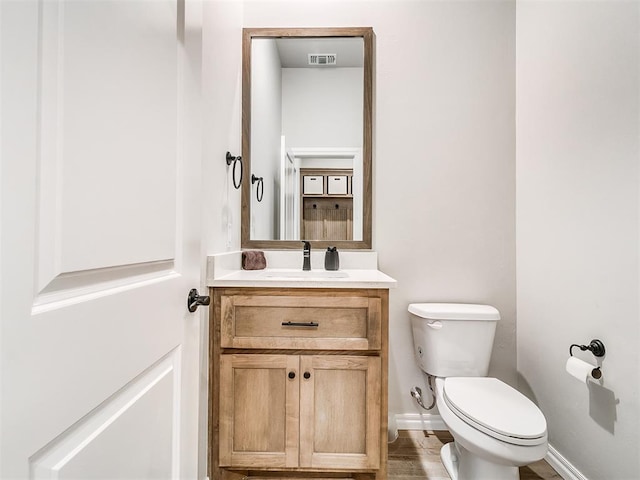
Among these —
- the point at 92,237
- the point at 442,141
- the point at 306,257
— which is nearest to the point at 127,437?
the point at 92,237

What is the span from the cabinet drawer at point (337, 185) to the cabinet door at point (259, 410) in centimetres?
98

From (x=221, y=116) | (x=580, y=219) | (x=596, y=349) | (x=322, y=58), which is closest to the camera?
(x=596, y=349)

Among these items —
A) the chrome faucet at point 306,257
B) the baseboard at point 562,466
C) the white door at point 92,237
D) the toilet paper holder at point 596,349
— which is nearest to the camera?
the white door at point 92,237

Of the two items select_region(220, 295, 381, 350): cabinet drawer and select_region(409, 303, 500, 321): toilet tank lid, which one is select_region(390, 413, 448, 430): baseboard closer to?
select_region(409, 303, 500, 321): toilet tank lid

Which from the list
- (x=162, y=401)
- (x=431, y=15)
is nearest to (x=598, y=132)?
(x=431, y=15)

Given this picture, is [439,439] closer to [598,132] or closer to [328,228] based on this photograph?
[328,228]

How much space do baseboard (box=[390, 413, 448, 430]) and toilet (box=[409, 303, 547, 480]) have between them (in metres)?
0.25

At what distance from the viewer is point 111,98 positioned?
0.56 meters

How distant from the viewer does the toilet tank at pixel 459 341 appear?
1604 millimetres

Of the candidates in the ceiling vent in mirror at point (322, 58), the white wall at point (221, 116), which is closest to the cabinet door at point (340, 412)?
the white wall at point (221, 116)

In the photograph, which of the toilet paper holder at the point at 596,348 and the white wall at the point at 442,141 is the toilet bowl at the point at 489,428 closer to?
the toilet paper holder at the point at 596,348

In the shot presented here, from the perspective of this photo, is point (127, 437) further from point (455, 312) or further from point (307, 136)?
point (307, 136)

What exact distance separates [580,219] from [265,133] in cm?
160

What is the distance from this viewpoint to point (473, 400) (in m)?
1.30
